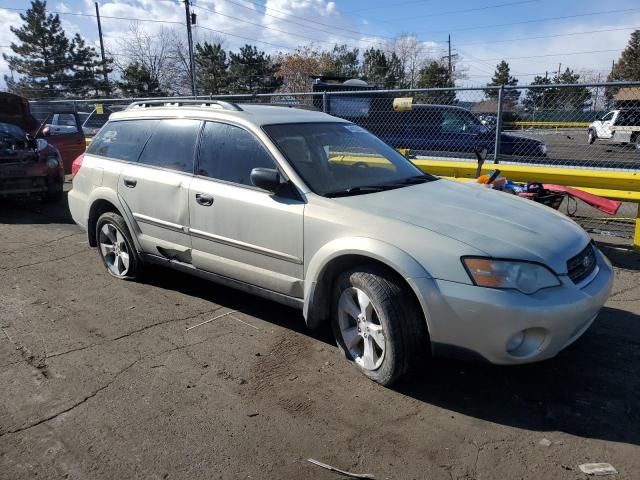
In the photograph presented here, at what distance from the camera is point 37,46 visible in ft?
160

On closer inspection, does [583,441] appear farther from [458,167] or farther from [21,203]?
[21,203]

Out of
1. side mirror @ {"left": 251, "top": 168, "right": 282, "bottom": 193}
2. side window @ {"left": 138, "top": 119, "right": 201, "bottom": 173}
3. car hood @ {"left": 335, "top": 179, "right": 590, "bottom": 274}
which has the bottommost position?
car hood @ {"left": 335, "top": 179, "right": 590, "bottom": 274}

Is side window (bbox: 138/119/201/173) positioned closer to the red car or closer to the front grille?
the front grille

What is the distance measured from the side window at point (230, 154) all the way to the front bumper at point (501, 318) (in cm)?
162

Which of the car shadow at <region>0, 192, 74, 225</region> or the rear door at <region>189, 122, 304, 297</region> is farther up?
the rear door at <region>189, 122, 304, 297</region>

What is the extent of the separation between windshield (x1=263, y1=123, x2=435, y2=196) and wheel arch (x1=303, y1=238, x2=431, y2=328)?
0.50 metres

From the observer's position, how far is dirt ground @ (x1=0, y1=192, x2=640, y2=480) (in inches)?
102

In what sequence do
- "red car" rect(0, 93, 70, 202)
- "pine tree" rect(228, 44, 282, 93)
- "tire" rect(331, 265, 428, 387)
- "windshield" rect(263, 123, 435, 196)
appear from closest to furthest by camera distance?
"tire" rect(331, 265, 428, 387) < "windshield" rect(263, 123, 435, 196) < "red car" rect(0, 93, 70, 202) < "pine tree" rect(228, 44, 282, 93)

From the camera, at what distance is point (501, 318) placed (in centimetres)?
275

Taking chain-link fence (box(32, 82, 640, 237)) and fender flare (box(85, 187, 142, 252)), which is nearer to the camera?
fender flare (box(85, 187, 142, 252))

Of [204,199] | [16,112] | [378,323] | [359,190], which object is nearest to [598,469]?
[378,323]

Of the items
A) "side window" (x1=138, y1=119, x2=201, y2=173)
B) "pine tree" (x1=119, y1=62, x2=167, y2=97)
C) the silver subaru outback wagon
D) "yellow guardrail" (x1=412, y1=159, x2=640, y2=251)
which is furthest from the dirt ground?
"pine tree" (x1=119, y1=62, x2=167, y2=97)

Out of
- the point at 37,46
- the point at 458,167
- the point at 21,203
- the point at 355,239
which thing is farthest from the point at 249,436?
the point at 37,46

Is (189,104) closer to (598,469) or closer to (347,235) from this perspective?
(347,235)
